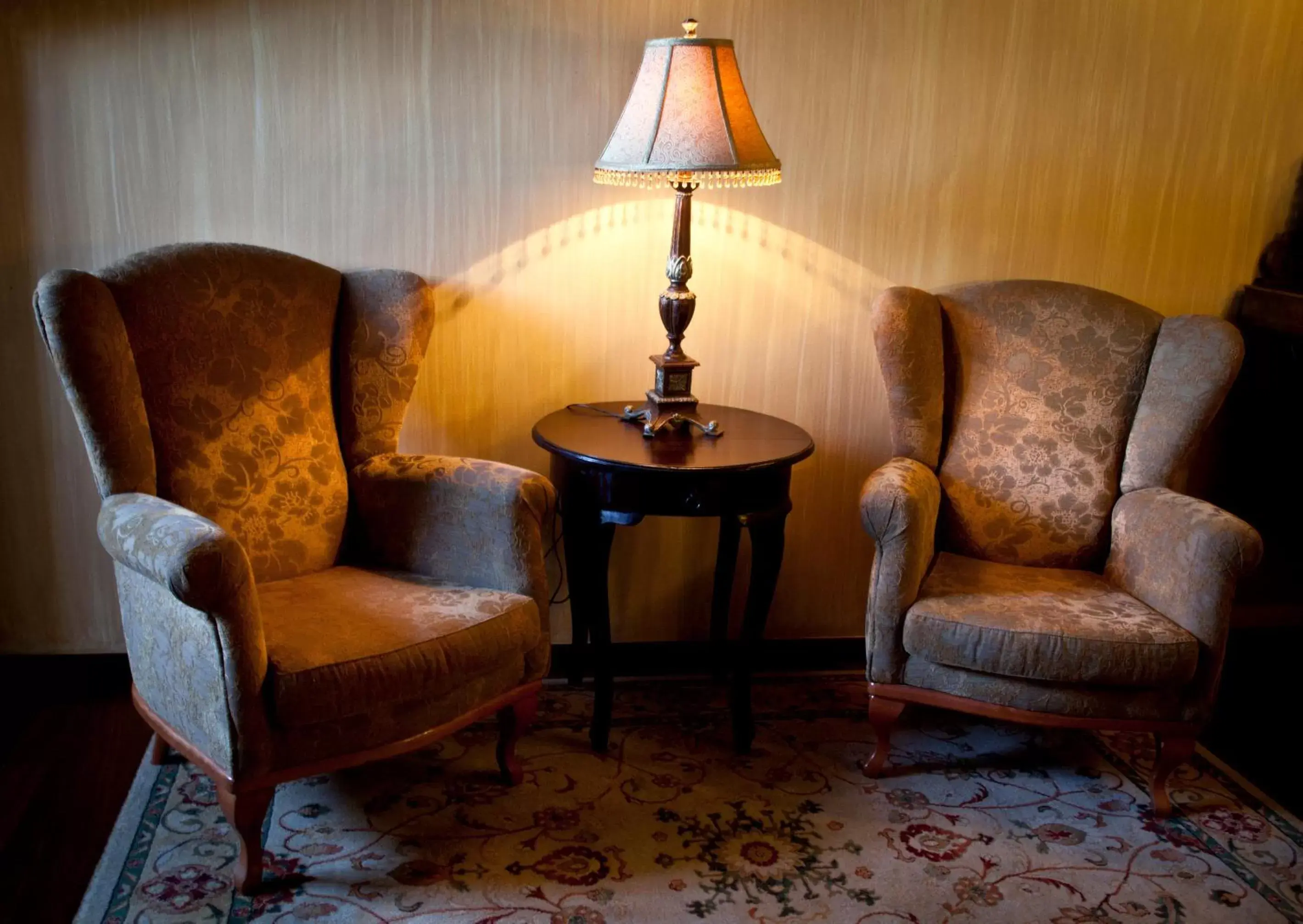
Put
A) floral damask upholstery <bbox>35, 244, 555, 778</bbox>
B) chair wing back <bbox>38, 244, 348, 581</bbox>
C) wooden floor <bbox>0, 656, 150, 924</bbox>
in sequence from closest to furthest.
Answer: floral damask upholstery <bbox>35, 244, 555, 778</bbox>, wooden floor <bbox>0, 656, 150, 924</bbox>, chair wing back <bbox>38, 244, 348, 581</bbox>

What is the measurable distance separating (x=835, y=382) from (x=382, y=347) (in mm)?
1144

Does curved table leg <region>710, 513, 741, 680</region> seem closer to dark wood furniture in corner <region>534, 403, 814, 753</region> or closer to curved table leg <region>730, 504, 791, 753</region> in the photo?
dark wood furniture in corner <region>534, 403, 814, 753</region>

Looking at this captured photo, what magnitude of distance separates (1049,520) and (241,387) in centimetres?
181

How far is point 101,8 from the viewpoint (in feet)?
7.75

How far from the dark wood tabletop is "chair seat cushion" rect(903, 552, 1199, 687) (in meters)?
0.44

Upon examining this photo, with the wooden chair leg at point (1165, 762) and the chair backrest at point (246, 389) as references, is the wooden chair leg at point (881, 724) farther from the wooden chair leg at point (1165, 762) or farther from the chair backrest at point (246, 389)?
the chair backrest at point (246, 389)

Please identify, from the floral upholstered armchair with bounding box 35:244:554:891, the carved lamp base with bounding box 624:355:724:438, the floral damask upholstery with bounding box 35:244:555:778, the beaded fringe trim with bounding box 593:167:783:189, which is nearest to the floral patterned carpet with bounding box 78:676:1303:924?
the floral upholstered armchair with bounding box 35:244:554:891

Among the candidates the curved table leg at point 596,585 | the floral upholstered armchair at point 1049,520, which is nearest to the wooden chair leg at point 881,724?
the floral upholstered armchair at point 1049,520

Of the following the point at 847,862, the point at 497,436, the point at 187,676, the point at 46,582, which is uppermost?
the point at 497,436

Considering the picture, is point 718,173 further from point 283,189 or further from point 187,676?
point 187,676

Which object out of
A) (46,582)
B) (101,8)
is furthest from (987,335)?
(46,582)

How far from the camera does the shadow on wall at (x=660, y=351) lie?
2662mm

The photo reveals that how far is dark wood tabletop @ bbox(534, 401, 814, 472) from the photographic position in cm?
224

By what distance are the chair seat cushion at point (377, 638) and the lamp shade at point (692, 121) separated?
3.01ft
